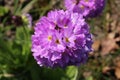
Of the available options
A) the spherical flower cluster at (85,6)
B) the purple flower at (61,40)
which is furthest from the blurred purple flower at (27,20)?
the purple flower at (61,40)

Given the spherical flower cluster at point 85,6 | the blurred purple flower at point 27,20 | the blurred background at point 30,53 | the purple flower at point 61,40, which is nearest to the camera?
the purple flower at point 61,40

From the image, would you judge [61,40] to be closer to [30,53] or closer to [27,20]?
[30,53]

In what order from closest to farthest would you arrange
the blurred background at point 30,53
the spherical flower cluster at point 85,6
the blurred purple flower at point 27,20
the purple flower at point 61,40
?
the purple flower at point 61,40
the spherical flower cluster at point 85,6
the blurred background at point 30,53
the blurred purple flower at point 27,20

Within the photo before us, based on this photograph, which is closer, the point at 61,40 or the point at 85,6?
the point at 61,40

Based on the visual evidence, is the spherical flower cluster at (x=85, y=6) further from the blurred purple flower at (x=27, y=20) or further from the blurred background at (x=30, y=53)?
the blurred purple flower at (x=27, y=20)

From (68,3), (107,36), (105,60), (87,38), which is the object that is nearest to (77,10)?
(68,3)

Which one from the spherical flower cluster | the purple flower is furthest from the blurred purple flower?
the purple flower

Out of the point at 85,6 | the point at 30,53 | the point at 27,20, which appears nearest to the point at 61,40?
the point at 85,6
